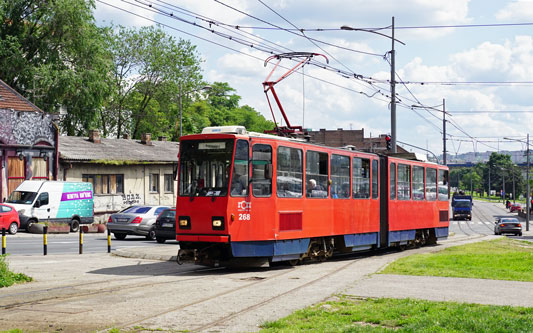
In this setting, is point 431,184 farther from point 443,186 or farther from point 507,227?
point 507,227

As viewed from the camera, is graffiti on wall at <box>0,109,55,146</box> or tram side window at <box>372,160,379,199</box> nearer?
tram side window at <box>372,160,379,199</box>

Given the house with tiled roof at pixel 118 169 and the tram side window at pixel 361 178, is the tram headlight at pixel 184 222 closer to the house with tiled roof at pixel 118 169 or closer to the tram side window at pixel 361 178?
the tram side window at pixel 361 178

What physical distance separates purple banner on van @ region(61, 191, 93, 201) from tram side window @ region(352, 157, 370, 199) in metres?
21.1

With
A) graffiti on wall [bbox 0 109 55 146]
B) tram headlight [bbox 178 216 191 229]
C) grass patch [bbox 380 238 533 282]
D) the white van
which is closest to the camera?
grass patch [bbox 380 238 533 282]

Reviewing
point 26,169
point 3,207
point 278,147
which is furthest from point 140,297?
point 26,169

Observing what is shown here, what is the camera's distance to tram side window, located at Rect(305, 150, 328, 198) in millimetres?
19000

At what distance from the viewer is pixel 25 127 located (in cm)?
4391

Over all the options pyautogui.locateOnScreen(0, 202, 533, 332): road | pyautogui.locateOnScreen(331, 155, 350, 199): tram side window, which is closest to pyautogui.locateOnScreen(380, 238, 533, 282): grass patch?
pyautogui.locateOnScreen(0, 202, 533, 332): road

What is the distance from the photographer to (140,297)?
1227 cm

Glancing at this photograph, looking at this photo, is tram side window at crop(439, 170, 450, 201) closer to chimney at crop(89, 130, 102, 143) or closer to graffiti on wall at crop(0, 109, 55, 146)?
graffiti on wall at crop(0, 109, 55, 146)

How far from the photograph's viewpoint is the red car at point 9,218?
34441mm

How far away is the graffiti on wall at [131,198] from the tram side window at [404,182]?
29152 millimetres

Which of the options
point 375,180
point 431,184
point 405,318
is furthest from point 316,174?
point 431,184

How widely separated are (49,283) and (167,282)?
7.57ft
